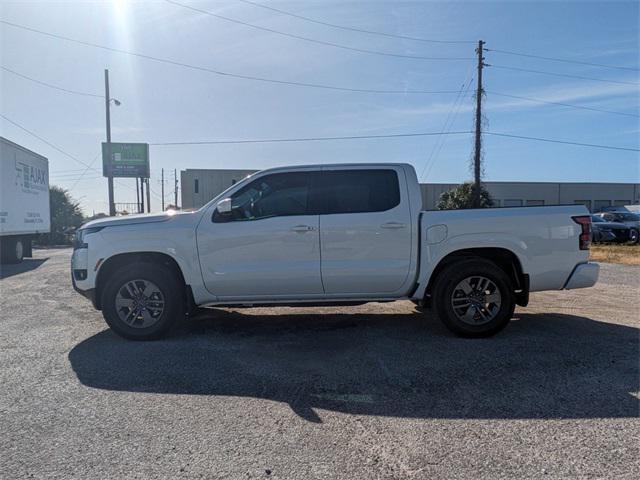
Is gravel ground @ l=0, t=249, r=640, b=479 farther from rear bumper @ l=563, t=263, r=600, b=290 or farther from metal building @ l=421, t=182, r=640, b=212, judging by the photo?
metal building @ l=421, t=182, r=640, b=212

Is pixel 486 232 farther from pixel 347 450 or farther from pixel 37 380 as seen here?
pixel 37 380

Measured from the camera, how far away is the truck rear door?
554cm

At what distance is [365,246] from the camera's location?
5551mm

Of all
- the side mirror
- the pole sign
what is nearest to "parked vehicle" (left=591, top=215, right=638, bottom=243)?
the side mirror

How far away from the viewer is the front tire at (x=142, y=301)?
217 inches

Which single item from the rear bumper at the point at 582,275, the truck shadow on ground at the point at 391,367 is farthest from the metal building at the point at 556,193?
the truck shadow on ground at the point at 391,367

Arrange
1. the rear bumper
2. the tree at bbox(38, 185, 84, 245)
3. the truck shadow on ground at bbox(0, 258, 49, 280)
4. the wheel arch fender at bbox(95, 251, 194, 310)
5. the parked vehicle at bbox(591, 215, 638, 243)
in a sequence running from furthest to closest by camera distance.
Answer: the tree at bbox(38, 185, 84, 245)
the parked vehicle at bbox(591, 215, 638, 243)
the truck shadow on ground at bbox(0, 258, 49, 280)
the wheel arch fender at bbox(95, 251, 194, 310)
the rear bumper

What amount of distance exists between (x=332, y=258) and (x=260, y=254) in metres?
0.83

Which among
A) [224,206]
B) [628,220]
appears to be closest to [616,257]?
[628,220]

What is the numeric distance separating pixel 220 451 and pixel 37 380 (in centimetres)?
232

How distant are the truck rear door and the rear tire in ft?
1.67

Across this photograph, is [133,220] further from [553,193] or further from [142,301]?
[553,193]

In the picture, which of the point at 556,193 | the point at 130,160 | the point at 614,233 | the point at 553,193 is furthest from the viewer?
the point at 556,193

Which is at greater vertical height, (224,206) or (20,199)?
(20,199)
